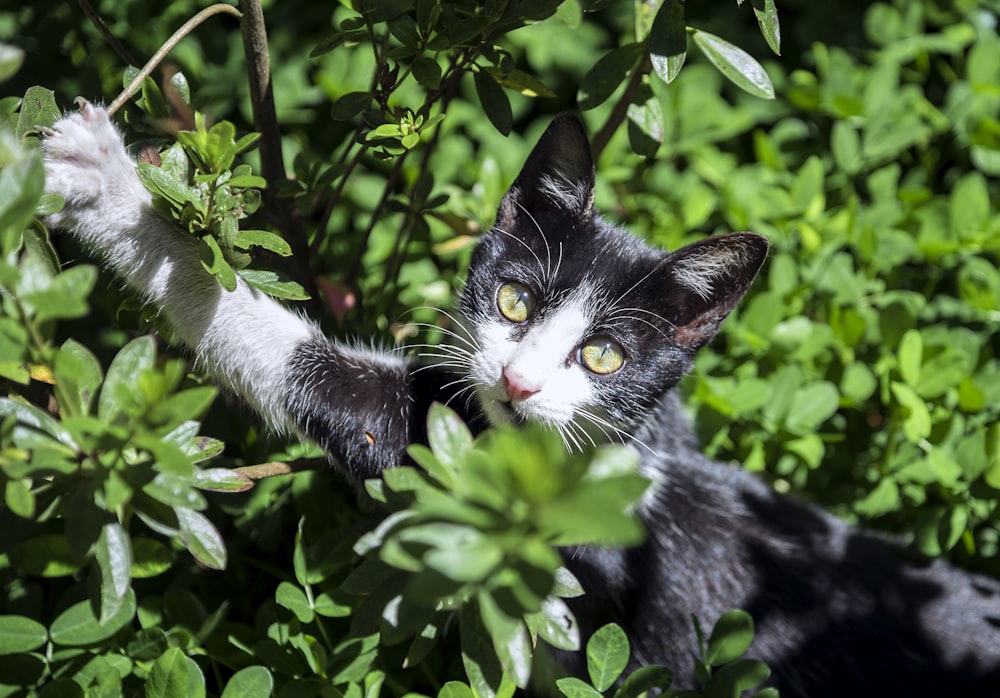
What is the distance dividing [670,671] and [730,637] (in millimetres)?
137

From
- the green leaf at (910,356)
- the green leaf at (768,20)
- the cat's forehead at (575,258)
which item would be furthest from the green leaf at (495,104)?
the green leaf at (910,356)

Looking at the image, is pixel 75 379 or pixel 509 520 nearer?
pixel 509 520

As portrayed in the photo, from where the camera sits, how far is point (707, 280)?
2062mm

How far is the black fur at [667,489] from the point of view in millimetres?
1973

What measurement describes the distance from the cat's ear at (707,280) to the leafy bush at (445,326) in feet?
0.97

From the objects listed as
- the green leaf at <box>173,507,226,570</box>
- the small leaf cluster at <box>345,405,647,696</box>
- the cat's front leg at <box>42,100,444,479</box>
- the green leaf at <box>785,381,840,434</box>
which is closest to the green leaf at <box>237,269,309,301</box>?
the cat's front leg at <box>42,100,444,479</box>

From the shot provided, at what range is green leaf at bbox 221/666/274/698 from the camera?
5.43 feet

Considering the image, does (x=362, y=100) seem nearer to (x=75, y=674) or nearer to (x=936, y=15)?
(x=75, y=674)

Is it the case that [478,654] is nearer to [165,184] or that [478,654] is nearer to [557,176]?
[165,184]

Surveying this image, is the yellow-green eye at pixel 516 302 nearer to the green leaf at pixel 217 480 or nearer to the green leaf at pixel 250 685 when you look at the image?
the green leaf at pixel 217 480

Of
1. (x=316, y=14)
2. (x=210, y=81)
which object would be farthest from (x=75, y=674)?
(x=316, y=14)

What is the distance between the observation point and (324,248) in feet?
9.42

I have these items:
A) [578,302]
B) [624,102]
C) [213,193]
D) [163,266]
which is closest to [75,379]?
[213,193]

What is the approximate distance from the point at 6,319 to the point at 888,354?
2408 mm
